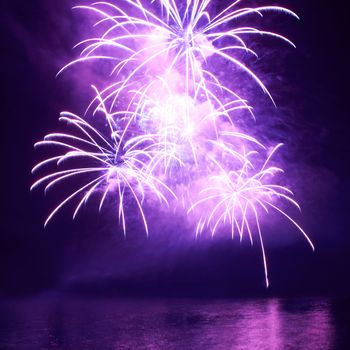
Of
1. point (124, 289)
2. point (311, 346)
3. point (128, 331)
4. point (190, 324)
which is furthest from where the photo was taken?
point (124, 289)

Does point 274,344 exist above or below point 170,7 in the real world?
below

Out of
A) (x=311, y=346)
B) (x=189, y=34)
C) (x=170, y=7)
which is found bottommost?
(x=311, y=346)

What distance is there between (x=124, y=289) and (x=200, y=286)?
27.2 ft

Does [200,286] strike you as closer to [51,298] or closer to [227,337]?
[51,298]

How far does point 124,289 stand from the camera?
42625mm

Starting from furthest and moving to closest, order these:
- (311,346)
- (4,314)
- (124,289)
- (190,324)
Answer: (124,289) < (4,314) < (190,324) < (311,346)

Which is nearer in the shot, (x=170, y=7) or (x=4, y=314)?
(x=170, y=7)

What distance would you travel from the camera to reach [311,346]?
12414 mm

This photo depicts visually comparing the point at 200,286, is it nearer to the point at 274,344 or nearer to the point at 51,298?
the point at 51,298

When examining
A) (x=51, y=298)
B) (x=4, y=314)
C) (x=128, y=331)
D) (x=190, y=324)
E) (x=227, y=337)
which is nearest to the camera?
(x=227, y=337)

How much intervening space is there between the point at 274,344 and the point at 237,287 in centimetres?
3280

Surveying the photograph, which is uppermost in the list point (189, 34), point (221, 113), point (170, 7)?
point (170, 7)

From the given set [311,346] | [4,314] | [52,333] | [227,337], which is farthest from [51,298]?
[311,346]

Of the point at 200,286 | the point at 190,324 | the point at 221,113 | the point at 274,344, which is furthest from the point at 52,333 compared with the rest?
the point at 200,286
